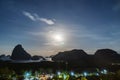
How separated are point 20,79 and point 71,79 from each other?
15.8 m

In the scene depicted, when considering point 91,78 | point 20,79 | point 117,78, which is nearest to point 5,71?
point 20,79

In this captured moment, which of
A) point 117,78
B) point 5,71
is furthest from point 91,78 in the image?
point 5,71

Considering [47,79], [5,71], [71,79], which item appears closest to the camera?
[71,79]

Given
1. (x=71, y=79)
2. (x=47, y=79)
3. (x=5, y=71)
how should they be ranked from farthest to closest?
(x=5, y=71) → (x=47, y=79) → (x=71, y=79)

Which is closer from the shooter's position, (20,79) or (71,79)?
(71,79)

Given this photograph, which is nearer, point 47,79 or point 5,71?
point 47,79

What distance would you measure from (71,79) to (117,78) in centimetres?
1224

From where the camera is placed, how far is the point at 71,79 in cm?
4881

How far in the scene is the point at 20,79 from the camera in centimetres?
5562

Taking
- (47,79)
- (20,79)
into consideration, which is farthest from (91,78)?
(20,79)

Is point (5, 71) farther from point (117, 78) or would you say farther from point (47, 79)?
point (117, 78)

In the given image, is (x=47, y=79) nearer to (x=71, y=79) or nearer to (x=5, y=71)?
(x=71, y=79)

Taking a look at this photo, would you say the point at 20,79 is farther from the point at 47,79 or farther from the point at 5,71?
the point at 5,71

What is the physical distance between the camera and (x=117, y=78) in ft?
166
